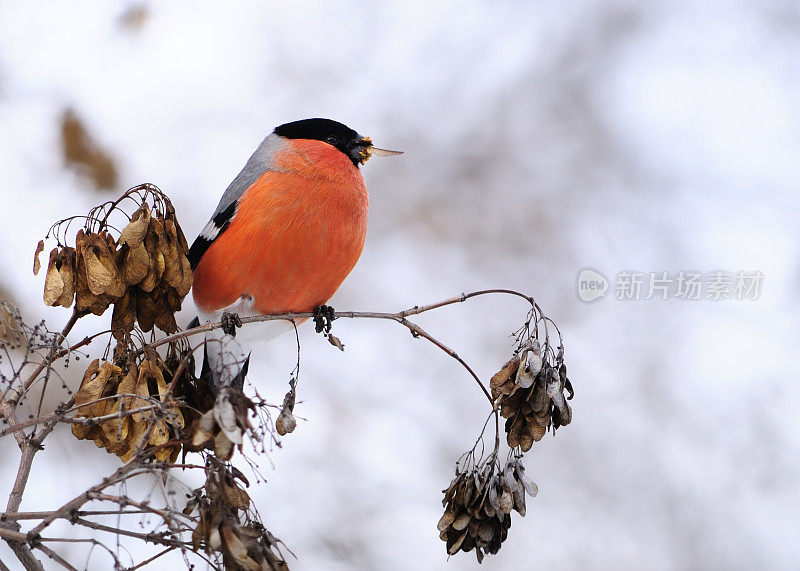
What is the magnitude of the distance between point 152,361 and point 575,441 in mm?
837

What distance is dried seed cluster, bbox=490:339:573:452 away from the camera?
2.43 feet

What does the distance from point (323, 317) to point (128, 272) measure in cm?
28

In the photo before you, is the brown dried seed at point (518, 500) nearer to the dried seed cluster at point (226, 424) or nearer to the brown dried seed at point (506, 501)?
the brown dried seed at point (506, 501)

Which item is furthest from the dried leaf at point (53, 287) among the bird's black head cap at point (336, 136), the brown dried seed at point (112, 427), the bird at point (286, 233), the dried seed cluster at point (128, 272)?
the bird's black head cap at point (336, 136)

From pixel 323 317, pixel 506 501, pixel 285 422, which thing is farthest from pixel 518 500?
pixel 323 317

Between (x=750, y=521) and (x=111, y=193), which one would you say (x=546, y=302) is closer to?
(x=750, y=521)

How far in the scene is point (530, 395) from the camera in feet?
2.45

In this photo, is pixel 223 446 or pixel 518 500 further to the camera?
pixel 518 500

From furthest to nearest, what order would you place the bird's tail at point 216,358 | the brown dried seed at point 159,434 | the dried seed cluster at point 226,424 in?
the bird's tail at point 216,358
the brown dried seed at point 159,434
the dried seed cluster at point 226,424

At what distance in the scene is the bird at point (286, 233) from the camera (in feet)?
2.98

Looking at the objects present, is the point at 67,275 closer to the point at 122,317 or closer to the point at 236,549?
the point at 122,317

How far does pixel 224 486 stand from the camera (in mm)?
616

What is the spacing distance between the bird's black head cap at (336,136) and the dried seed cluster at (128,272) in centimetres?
26

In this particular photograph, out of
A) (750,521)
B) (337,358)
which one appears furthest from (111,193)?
(750,521)
